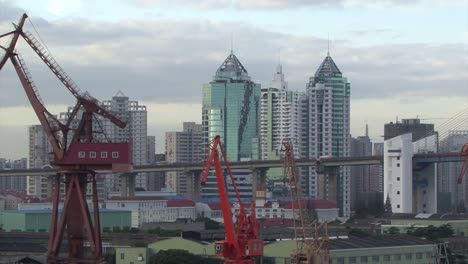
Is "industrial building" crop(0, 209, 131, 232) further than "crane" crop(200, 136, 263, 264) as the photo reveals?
Yes

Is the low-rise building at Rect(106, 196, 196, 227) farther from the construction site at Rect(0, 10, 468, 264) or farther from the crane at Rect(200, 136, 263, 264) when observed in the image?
the crane at Rect(200, 136, 263, 264)

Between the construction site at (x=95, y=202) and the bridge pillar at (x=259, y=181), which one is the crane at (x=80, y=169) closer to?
the construction site at (x=95, y=202)

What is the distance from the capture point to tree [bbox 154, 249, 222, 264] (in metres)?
76.1

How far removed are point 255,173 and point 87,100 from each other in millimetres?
109257

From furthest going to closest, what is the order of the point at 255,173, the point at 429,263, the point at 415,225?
the point at 255,173 → the point at 415,225 → the point at 429,263

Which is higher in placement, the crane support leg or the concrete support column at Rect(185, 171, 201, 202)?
the concrete support column at Rect(185, 171, 201, 202)

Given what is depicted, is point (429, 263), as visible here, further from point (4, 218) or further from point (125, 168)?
point (4, 218)

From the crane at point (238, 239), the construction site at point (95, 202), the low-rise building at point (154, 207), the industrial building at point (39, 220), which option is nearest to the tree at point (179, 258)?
the construction site at point (95, 202)

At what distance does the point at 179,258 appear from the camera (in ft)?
250

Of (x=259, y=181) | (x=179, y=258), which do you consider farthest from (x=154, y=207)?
(x=179, y=258)

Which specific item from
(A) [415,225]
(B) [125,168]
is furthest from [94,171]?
(A) [415,225]

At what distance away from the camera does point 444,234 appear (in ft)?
346

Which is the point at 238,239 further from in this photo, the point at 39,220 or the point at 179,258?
the point at 39,220

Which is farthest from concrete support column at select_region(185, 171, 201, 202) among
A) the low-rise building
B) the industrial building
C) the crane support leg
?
the crane support leg
